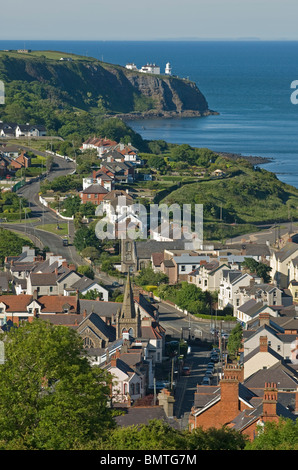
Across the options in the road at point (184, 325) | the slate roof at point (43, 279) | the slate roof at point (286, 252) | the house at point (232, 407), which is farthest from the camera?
the slate roof at point (286, 252)

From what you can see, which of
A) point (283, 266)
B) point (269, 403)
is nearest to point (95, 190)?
point (283, 266)

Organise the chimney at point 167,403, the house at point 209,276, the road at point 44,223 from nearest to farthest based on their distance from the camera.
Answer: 1. the chimney at point 167,403
2. the house at point 209,276
3. the road at point 44,223

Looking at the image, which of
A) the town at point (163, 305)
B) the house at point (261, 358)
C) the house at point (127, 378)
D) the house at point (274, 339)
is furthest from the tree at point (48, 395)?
the house at point (274, 339)

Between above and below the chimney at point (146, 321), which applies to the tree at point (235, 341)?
below

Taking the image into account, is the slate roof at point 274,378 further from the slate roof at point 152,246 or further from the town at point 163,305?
the slate roof at point 152,246

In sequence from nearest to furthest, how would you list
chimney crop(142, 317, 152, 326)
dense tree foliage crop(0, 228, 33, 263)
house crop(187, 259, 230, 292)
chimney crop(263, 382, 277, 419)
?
chimney crop(263, 382, 277, 419) < chimney crop(142, 317, 152, 326) < house crop(187, 259, 230, 292) < dense tree foliage crop(0, 228, 33, 263)

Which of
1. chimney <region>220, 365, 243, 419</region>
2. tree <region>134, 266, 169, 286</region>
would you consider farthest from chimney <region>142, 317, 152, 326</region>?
chimney <region>220, 365, 243, 419</region>

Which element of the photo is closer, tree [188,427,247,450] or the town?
tree [188,427,247,450]

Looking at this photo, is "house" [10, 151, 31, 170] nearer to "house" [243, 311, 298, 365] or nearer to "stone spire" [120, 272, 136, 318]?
"stone spire" [120, 272, 136, 318]
